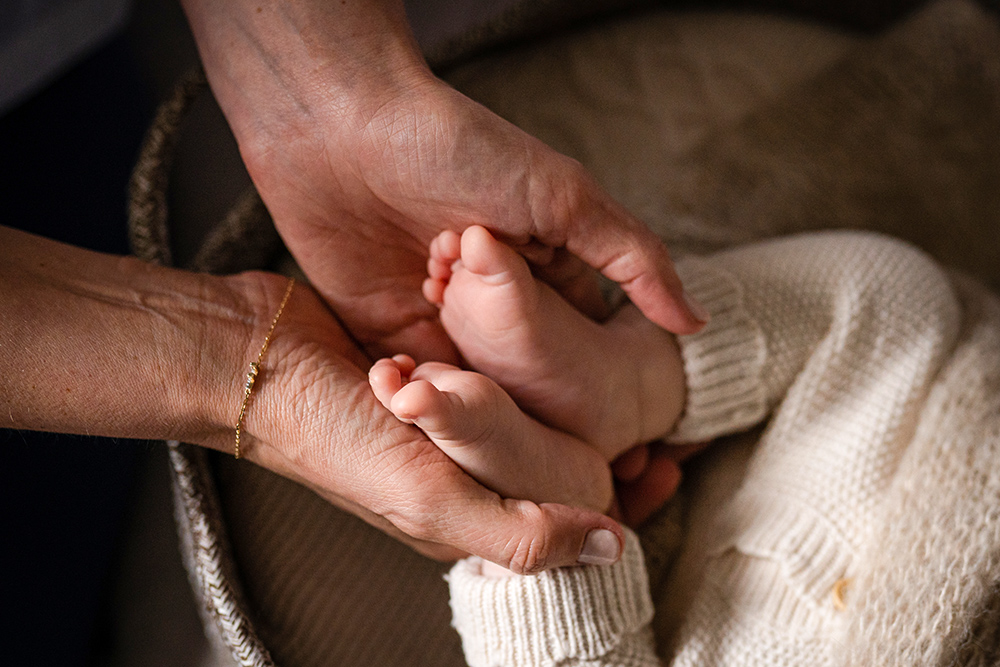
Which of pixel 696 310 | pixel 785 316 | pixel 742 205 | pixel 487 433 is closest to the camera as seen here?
pixel 487 433

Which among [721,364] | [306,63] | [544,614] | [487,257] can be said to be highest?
[306,63]

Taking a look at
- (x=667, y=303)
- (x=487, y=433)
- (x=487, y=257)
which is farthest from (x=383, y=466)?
(x=667, y=303)

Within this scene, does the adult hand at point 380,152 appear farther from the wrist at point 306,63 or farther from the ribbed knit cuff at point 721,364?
the ribbed knit cuff at point 721,364

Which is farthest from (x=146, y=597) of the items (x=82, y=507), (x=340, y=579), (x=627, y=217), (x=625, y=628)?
(x=627, y=217)

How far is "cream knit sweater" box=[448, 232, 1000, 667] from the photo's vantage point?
690mm

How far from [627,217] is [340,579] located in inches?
21.1

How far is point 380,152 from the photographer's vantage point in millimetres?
678

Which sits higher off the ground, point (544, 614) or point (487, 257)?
point (487, 257)

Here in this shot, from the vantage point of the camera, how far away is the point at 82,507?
92 centimetres

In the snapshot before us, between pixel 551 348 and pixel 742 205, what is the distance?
1.89ft

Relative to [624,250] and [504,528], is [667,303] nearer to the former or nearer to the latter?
[624,250]

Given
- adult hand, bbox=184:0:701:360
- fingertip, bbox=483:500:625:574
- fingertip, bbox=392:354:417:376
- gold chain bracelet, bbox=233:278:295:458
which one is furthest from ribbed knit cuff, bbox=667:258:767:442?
gold chain bracelet, bbox=233:278:295:458

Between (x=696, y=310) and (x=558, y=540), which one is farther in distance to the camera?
(x=696, y=310)

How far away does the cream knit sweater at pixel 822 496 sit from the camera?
2.27 ft
